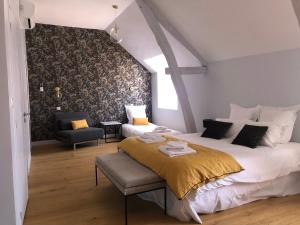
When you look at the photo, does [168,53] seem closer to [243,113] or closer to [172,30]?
[172,30]

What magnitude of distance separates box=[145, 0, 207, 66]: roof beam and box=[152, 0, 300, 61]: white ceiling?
89 mm

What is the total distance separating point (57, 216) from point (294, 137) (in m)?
3.20

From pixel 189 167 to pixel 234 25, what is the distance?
89.7 inches

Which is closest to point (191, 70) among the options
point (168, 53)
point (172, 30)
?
point (168, 53)

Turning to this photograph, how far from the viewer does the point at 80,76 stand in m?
6.29

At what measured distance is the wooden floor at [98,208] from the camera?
2564 millimetres

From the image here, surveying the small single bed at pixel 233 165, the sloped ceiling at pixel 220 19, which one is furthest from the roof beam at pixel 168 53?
the small single bed at pixel 233 165

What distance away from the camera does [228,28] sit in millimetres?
3746

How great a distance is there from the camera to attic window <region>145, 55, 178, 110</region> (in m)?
6.30

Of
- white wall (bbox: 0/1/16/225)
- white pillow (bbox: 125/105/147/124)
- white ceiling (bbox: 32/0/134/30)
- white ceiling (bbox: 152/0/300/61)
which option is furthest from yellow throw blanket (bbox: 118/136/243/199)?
white pillow (bbox: 125/105/147/124)

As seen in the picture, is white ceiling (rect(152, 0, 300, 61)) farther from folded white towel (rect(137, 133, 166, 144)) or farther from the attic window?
folded white towel (rect(137, 133, 166, 144))

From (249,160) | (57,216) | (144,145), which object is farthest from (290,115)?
(57,216)

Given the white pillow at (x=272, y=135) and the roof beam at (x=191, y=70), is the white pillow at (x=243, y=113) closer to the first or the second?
the white pillow at (x=272, y=135)

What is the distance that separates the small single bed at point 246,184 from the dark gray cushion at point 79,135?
2757 mm
